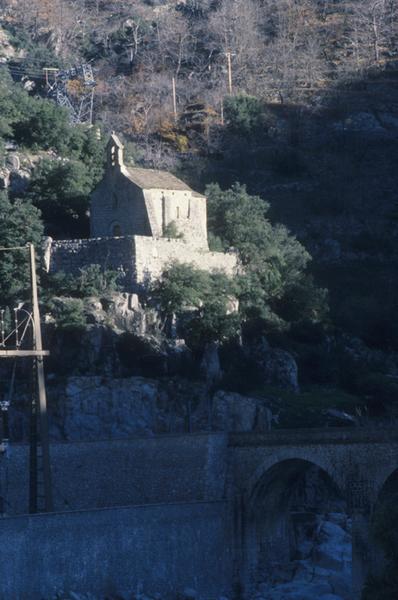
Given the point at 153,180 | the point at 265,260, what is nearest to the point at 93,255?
the point at 153,180

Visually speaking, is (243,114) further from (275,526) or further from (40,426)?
(40,426)

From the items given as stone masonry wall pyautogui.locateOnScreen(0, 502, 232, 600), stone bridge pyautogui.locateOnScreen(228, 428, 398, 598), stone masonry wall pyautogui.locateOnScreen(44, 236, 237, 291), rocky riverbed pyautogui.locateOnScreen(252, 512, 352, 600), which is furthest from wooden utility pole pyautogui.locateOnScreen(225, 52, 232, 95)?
stone masonry wall pyautogui.locateOnScreen(0, 502, 232, 600)

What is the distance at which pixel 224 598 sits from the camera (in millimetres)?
48594

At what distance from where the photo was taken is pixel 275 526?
52.9 metres

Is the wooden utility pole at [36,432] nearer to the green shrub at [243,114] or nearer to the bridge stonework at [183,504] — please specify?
the bridge stonework at [183,504]

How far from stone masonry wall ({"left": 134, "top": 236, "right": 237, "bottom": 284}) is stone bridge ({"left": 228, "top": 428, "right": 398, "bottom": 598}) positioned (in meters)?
9.99

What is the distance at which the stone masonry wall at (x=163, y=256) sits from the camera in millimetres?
58844

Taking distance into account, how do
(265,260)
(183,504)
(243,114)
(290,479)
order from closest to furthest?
(183,504) < (290,479) < (265,260) < (243,114)

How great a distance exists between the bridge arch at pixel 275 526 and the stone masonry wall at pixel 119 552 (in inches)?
48.0

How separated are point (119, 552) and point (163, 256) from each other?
1603cm

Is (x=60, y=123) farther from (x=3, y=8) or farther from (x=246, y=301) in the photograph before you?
(x=3, y=8)

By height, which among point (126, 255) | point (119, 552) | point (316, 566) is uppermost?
point (126, 255)

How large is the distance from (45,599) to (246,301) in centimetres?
2001

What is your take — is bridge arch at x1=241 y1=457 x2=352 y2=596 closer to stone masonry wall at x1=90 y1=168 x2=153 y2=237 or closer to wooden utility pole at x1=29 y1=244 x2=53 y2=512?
wooden utility pole at x1=29 y1=244 x2=53 y2=512
